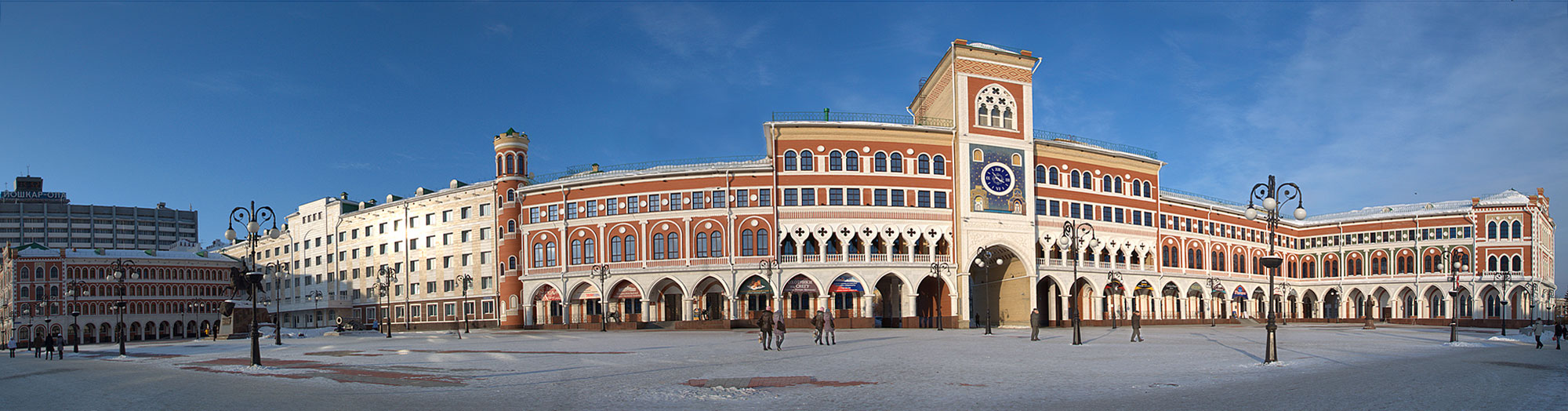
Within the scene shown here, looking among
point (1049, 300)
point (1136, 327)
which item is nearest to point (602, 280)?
point (1049, 300)

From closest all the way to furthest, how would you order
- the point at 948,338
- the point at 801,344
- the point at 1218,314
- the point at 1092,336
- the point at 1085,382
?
the point at 1085,382, the point at 801,344, the point at 948,338, the point at 1092,336, the point at 1218,314

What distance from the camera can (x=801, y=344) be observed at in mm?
35344

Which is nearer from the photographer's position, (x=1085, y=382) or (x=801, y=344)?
(x=1085, y=382)

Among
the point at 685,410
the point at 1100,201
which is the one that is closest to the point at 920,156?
the point at 1100,201

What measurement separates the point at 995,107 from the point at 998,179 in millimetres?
4638

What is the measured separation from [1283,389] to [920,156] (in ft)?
140

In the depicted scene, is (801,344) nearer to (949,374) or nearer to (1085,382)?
(949,374)

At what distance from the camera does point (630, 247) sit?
60.9 metres

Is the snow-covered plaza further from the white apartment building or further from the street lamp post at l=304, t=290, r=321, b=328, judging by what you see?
the street lamp post at l=304, t=290, r=321, b=328

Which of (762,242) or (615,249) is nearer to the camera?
(762,242)

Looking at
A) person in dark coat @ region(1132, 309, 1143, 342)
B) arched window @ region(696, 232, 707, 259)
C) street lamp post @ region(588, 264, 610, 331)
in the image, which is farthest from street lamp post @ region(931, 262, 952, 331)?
street lamp post @ region(588, 264, 610, 331)

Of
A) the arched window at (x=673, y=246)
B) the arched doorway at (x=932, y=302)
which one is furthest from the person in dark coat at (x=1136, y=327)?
the arched window at (x=673, y=246)

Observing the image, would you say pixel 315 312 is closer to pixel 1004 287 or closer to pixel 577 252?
pixel 577 252

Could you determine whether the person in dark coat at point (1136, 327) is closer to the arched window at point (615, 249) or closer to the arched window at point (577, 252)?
the arched window at point (615, 249)
